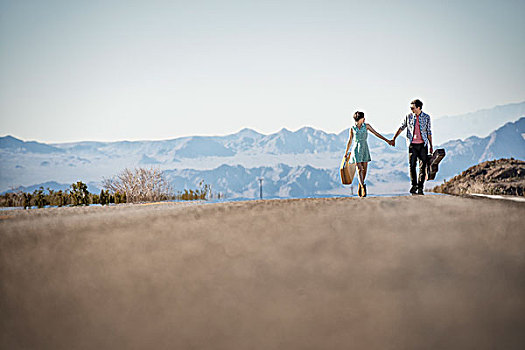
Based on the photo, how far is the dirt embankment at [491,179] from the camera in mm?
14586

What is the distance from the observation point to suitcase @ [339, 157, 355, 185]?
34.1ft

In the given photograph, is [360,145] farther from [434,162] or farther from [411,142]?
[434,162]

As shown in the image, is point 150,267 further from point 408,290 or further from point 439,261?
point 439,261

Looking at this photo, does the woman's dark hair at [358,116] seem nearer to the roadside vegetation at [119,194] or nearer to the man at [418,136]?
the man at [418,136]

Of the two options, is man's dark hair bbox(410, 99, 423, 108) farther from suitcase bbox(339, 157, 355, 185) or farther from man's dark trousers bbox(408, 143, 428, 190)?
suitcase bbox(339, 157, 355, 185)

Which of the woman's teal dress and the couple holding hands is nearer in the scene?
the couple holding hands

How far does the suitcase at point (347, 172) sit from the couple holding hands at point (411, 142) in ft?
1.01

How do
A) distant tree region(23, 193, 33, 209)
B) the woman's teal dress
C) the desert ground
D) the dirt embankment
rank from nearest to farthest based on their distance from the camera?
the desert ground, the woman's teal dress, distant tree region(23, 193, 33, 209), the dirt embankment

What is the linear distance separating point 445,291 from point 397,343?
0.70m

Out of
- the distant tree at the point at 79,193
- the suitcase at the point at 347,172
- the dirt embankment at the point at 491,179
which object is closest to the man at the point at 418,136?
the suitcase at the point at 347,172

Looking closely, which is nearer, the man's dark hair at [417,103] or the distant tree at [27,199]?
the man's dark hair at [417,103]

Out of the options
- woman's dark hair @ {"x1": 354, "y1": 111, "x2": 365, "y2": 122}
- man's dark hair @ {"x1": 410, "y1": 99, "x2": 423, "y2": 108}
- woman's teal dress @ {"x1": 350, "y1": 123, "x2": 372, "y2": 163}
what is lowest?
woman's teal dress @ {"x1": 350, "y1": 123, "x2": 372, "y2": 163}

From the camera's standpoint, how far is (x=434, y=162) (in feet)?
30.6

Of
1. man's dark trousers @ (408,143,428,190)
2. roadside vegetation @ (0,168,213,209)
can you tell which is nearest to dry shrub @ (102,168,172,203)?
roadside vegetation @ (0,168,213,209)
